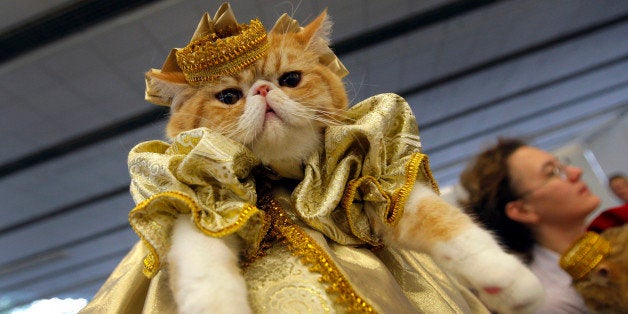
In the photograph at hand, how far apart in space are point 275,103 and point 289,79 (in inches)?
3.6

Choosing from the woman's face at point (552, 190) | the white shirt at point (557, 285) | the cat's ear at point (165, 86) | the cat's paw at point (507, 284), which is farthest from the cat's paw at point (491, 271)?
the cat's ear at point (165, 86)

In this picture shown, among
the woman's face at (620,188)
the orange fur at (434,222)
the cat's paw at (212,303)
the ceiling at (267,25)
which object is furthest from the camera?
the ceiling at (267,25)

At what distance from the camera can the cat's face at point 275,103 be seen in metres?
0.51

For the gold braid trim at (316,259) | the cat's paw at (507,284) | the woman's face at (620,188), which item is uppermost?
the gold braid trim at (316,259)

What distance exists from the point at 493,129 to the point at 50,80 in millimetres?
2714

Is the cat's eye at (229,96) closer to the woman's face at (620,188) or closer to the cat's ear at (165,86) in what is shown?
the cat's ear at (165,86)

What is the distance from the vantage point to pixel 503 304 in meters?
0.41

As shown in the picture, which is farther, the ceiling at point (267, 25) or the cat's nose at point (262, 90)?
the ceiling at point (267, 25)

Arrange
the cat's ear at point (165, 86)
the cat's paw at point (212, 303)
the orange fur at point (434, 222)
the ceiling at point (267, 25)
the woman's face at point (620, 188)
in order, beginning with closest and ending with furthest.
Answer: the cat's paw at point (212, 303) → the orange fur at point (434, 222) → the cat's ear at point (165, 86) → the woman's face at point (620, 188) → the ceiling at point (267, 25)

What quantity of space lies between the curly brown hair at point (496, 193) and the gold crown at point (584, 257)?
5 centimetres

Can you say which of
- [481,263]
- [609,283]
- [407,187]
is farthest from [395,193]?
[609,283]

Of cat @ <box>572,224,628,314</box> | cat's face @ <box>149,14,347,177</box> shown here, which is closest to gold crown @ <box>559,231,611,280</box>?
cat @ <box>572,224,628,314</box>

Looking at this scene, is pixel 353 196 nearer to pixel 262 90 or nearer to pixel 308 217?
pixel 308 217

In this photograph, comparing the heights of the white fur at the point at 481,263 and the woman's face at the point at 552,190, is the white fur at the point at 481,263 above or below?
above
